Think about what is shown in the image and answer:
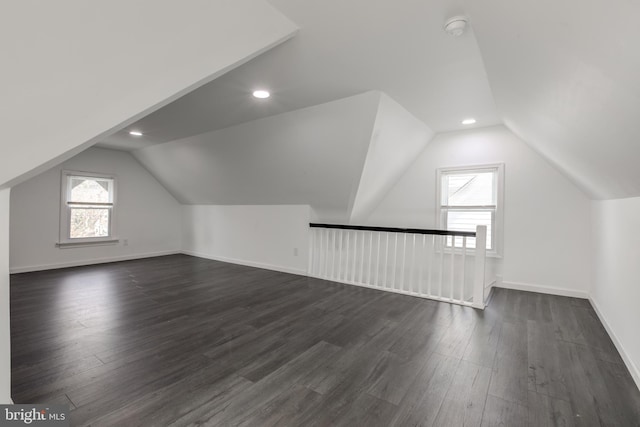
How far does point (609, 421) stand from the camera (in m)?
1.55

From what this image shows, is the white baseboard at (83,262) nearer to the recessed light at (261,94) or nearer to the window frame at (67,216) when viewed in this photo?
the window frame at (67,216)

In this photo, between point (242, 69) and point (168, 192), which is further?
point (168, 192)

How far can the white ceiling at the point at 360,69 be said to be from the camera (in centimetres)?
175

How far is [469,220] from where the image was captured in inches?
169

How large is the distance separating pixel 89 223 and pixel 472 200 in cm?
673

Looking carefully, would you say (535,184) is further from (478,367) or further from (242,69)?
(242,69)

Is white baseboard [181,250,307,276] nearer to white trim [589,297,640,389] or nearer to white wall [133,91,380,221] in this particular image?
white wall [133,91,380,221]

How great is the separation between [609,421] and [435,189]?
3268mm

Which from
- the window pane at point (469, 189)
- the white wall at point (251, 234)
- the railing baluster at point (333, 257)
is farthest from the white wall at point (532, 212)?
the white wall at point (251, 234)

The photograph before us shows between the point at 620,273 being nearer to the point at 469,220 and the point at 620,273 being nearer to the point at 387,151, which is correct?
the point at 469,220

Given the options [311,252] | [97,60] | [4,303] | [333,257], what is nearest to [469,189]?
[333,257]

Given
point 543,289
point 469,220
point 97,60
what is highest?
point 97,60

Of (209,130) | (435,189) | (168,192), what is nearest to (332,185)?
(435,189)

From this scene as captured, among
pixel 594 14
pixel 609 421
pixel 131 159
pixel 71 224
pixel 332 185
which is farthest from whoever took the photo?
pixel 131 159
